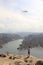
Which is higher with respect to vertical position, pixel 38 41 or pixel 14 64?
pixel 38 41

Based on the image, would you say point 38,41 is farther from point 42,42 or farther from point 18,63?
point 18,63

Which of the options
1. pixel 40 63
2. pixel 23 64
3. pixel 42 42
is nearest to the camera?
pixel 40 63

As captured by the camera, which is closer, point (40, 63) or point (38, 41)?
point (40, 63)

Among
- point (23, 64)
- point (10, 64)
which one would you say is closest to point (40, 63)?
point (23, 64)

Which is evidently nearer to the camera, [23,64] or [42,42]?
[23,64]

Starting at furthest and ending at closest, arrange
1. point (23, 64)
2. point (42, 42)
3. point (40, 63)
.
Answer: point (42, 42) < point (23, 64) < point (40, 63)

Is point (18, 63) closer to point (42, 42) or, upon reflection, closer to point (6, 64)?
point (6, 64)

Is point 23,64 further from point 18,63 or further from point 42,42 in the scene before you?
point 42,42

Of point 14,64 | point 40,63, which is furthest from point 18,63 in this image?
point 40,63

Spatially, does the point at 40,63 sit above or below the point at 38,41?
below
